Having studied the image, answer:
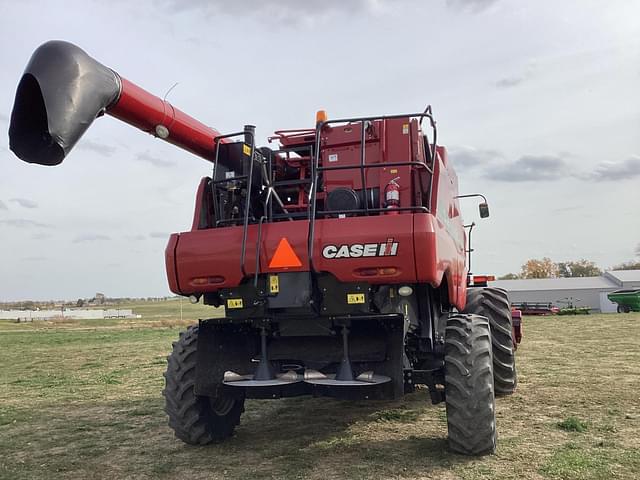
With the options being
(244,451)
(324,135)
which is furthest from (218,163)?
(244,451)

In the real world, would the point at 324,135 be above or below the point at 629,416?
above

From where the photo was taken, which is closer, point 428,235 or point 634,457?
point 428,235

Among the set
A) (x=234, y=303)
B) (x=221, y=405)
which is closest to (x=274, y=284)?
(x=234, y=303)

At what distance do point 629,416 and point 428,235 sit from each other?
12.3 ft

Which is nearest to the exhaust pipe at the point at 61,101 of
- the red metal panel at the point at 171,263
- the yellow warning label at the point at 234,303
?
the red metal panel at the point at 171,263

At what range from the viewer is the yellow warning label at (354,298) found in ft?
15.1

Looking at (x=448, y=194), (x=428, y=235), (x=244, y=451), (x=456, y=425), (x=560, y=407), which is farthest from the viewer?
(x=560, y=407)

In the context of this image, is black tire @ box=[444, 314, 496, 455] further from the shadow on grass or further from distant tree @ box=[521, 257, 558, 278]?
distant tree @ box=[521, 257, 558, 278]

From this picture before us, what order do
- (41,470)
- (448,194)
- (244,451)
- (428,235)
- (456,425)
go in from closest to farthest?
(428,235), (456,425), (41,470), (244,451), (448,194)

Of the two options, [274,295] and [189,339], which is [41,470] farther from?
[274,295]

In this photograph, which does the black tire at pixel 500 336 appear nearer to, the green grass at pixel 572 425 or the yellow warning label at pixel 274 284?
the green grass at pixel 572 425

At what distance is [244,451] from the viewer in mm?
5414

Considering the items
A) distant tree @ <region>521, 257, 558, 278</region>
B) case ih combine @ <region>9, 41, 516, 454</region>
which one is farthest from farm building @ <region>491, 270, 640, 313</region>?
case ih combine @ <region>9, 41, 516, 454</region>

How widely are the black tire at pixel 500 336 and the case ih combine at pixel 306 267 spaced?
199 cm
